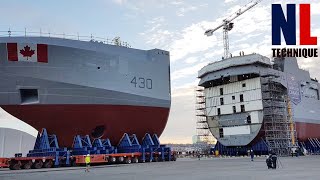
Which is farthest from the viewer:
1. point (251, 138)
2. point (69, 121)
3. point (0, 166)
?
point (251, 138)

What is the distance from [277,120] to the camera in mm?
63750

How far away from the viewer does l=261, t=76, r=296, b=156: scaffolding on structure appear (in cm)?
6234

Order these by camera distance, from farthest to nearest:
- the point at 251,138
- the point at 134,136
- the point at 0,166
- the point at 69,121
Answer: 1. the point at 251,138
2. the point at 134,136
3. the point at 69,121
4. the point at 0,166

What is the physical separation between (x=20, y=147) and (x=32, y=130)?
178 centimetres

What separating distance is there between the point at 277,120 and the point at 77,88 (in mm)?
39281

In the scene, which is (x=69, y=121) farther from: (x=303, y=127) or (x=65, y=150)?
(x=303, y=127)

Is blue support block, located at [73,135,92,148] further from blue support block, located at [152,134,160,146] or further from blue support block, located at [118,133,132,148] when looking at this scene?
blue support block, located at [152,134,160,146]

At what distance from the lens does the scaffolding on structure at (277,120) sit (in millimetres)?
62344

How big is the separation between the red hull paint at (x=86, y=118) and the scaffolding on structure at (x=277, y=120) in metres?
26.6

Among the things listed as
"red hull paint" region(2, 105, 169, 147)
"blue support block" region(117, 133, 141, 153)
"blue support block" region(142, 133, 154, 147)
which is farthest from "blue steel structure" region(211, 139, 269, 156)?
"blue support block" region(117, 133, 141, 153)

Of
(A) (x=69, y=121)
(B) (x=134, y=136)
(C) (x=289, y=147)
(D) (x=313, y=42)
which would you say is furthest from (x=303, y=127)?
(A) (x=69, y=121)

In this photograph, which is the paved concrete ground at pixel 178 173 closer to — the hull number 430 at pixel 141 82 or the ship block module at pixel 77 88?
the ship block module at pixel 77 88

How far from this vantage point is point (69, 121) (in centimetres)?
3566

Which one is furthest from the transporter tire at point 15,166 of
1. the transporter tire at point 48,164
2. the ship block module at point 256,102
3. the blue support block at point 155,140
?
the ship block module at point 256,102
